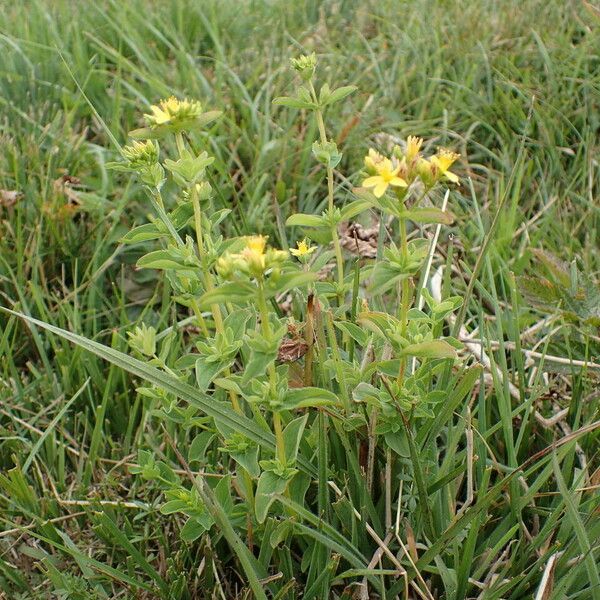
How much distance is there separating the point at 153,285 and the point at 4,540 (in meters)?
0.84

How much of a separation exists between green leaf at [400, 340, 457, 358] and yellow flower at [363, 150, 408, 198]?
0.22 m

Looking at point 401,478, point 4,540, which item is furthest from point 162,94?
point 401,478

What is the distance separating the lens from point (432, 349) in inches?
43.0

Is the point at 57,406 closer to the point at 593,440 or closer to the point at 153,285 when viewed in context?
the point at 153,285

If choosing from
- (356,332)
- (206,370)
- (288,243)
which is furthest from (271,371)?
(288,243)

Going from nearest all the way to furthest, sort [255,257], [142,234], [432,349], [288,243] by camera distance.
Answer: [255,257] → [432,349] → [142,234] → [288,243]

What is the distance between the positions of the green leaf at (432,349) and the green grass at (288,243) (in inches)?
7.7

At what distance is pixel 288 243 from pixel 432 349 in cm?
112

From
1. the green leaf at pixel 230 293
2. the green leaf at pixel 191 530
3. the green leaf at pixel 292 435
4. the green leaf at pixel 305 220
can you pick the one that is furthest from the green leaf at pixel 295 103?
the green leaf at pixel 191 530

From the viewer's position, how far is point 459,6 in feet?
9.71

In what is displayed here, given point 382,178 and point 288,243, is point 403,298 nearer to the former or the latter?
point 382,178

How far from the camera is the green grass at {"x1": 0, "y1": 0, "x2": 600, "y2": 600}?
4.25ft

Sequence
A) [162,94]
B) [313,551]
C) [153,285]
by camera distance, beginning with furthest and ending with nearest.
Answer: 1. [162,94]
2. [153,285]
3. [313,551]

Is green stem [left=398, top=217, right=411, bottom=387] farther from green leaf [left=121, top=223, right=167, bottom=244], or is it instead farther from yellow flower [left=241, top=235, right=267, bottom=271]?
green leaf [left=121, top=223, right=167, bottom=244]
